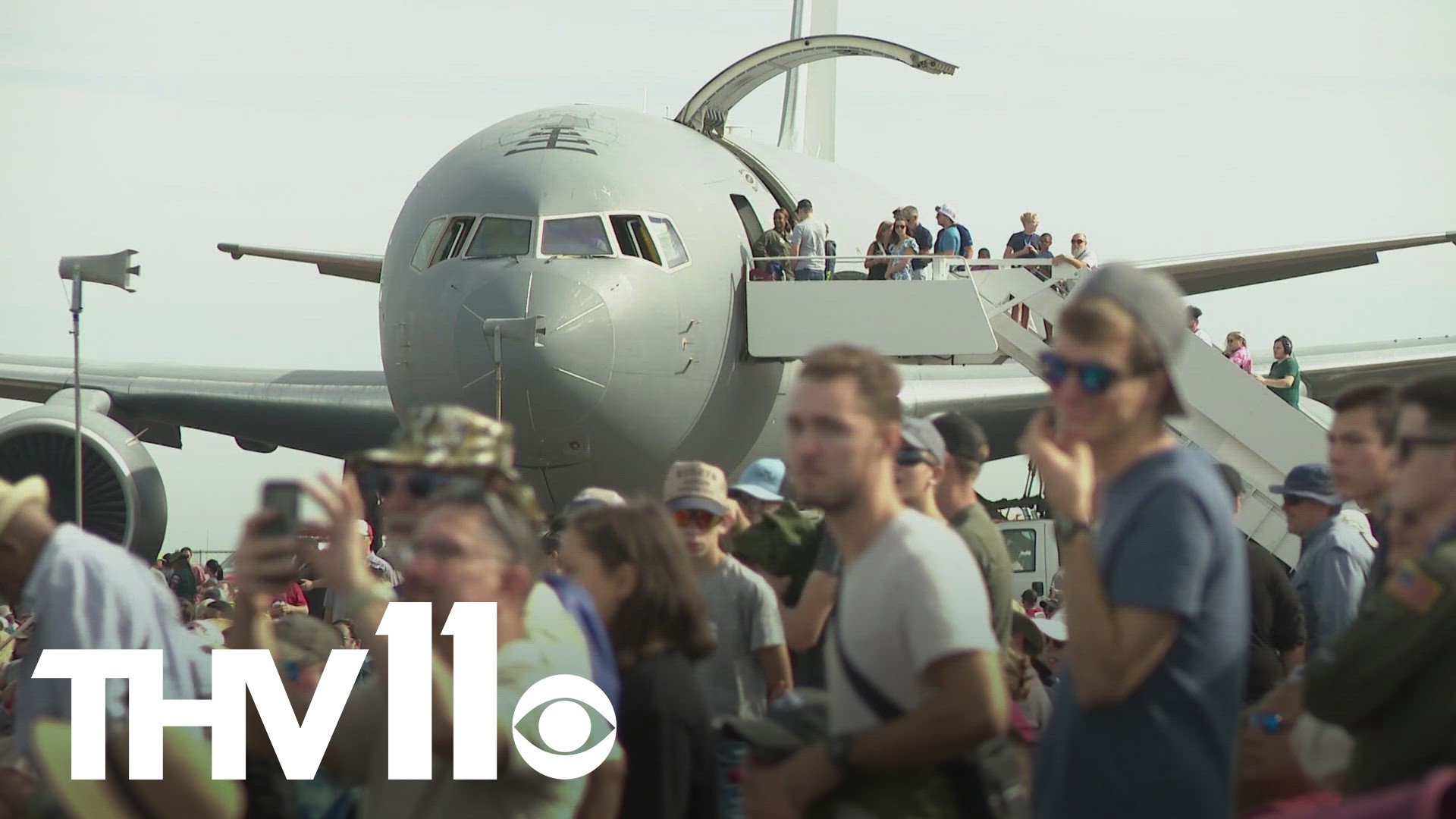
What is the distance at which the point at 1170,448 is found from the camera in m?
3.42

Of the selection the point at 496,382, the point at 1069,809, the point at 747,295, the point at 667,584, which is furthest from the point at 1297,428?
the point at 1069,809

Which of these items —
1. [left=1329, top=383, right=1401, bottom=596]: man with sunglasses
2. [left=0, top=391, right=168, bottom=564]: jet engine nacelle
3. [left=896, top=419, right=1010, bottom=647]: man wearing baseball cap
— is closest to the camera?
[left=1329, top=383, right=1401, bottom=596]: man with sunglasses

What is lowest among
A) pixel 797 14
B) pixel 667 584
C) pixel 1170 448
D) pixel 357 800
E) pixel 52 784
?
pixel 357 800

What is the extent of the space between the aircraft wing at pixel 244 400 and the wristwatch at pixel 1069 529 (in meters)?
15.4

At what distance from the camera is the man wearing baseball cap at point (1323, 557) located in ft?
21.0

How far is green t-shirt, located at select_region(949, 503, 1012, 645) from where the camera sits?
5.54m

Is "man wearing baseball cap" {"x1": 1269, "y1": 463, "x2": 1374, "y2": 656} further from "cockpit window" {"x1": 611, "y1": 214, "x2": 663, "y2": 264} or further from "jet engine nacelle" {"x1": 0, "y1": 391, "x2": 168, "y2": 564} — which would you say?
"jet engine nacelle" {"x1": 0, "y1": 391, "x2": 168, "y2": 564}

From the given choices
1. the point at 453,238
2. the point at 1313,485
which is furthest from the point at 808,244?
the point at 1313,485

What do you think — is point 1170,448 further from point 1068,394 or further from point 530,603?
point 530,603

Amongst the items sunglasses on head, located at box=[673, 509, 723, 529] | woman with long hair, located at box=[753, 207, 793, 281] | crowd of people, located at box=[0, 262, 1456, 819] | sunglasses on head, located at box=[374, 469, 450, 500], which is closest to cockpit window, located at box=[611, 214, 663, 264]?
woman with long hair, located at box=[753, 207, 793, 281]

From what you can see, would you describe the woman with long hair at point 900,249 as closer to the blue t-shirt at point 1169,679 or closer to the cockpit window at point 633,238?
the cockpit window at point 633,238

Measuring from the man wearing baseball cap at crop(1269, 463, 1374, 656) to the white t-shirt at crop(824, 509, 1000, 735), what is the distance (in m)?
3.03

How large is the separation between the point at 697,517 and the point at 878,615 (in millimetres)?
2695

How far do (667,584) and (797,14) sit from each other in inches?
981
